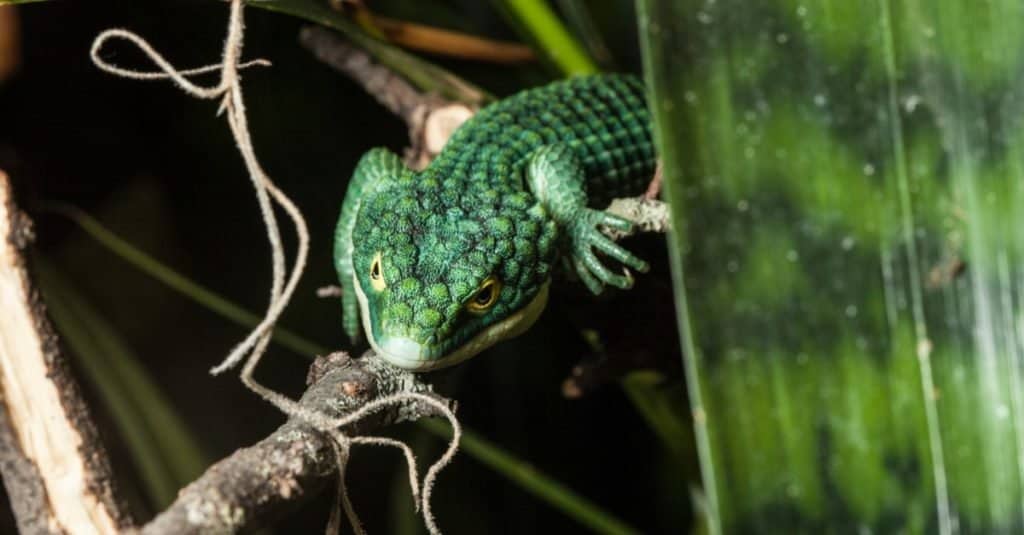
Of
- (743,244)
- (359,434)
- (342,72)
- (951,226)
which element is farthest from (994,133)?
(342,72)

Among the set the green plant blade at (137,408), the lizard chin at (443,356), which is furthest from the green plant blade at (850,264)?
the green plant blade at (137,408)

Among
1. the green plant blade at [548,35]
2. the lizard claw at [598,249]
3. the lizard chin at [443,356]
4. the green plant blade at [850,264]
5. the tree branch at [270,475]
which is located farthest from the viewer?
the green plant blade at [548,35]

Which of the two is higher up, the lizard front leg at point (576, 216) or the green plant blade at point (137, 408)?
the lizard front leg at point (576, 216)

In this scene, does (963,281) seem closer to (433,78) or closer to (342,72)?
(433,78)

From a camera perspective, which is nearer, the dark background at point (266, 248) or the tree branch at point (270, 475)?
the tree branch at point (270, 475)

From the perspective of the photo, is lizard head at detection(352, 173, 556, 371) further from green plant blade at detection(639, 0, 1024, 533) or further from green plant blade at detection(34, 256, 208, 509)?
green plant blade at detection(34, 256, 208, 509)

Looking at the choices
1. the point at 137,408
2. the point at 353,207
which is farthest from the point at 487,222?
the point at 137,408

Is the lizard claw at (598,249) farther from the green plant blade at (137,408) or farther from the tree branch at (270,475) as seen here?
the green plant blade at (137,408)
